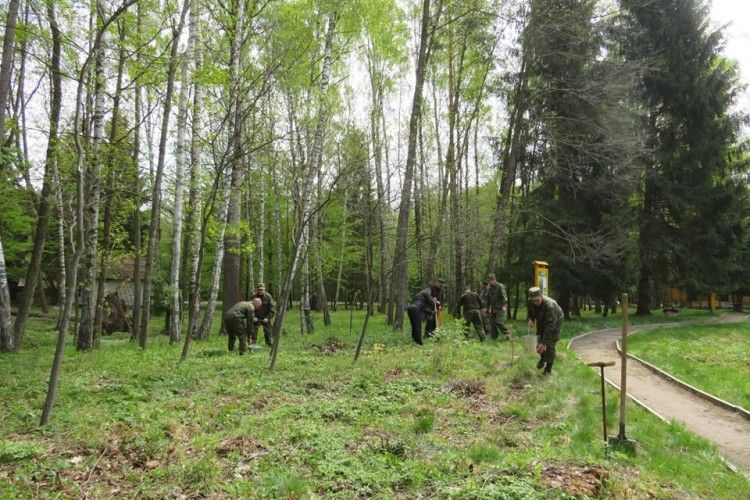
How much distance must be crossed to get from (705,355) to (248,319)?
11.4m

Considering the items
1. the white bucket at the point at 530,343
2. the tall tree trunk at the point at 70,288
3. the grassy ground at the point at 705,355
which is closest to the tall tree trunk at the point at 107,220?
the tall tree trunk at the point at 70,288

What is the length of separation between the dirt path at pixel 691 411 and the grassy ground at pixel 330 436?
1.69 feet

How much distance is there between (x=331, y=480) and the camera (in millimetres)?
4664

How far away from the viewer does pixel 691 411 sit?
8.32m

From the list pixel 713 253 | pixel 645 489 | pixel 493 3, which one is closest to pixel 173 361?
pixel 645 489

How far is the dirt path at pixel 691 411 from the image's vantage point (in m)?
6.69

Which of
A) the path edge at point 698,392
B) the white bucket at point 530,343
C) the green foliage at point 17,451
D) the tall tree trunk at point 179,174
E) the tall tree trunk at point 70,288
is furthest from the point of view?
the tall tree trunk at point 179,174

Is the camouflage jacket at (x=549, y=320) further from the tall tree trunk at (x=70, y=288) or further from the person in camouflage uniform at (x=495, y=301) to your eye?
the tall tree trunk at (x=70, y=288)

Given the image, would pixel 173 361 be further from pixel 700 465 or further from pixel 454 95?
pixel 454 95

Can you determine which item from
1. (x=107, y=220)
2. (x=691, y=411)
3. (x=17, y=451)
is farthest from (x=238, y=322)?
(x=691, y=411)

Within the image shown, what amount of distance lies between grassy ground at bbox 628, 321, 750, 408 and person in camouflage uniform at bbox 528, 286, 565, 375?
284 cm

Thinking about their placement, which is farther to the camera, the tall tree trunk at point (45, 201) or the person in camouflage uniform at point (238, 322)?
the person in camouflage uniform at point (238, 322)

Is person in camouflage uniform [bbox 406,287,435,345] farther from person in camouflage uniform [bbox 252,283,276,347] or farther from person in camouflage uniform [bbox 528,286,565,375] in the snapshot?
person in camouflage uniform [bbox 528,286,565,375]

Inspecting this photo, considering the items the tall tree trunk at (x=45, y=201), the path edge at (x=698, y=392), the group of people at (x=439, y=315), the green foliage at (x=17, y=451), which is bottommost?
the path edge at (x=698, y=392)
